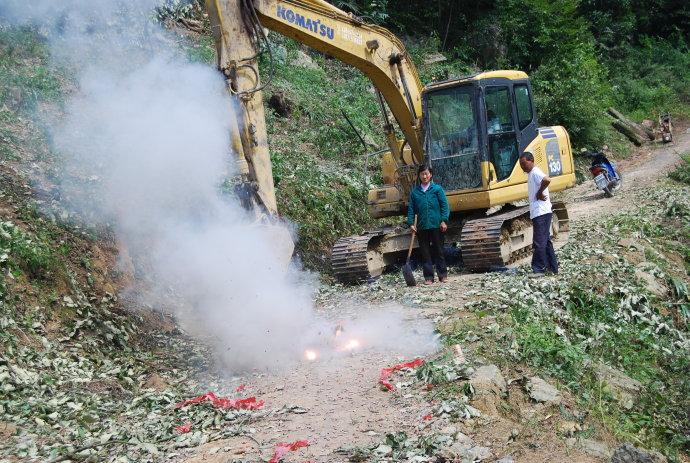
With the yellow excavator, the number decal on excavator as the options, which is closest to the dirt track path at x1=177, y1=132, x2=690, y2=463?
the yellow excavator

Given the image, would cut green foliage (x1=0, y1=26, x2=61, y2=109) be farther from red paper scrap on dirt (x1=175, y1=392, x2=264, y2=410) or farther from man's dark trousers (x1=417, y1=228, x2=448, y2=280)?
red paper scrap on dirt (x1=175, y1=392, x2=264, y2=410)

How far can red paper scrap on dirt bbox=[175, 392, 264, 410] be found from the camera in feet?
20.3

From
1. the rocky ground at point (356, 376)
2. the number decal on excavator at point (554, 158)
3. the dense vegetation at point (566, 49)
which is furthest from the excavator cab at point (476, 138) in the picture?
the dense vegetation at point (566, 49)

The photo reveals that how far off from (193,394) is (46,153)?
4906mm

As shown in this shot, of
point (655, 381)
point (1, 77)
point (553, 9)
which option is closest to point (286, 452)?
point (655, 381)

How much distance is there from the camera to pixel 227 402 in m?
6.25


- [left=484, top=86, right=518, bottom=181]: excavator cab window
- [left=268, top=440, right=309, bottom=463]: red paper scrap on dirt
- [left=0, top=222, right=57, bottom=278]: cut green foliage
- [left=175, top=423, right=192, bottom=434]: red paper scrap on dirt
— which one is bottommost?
[left=268, top=440, right=309, bottom=463]: red paper scrap on dirt

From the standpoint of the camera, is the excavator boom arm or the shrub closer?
the excavator boom arm

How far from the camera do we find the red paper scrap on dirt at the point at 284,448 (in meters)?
4.99

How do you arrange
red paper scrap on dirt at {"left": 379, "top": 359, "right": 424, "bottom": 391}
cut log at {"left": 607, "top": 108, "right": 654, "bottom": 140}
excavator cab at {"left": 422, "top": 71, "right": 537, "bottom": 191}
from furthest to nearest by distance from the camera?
cut log at {"left": 607, "top": 108, "right": 654, "bottom": 140}, excavator cab at {"left": 422, "top": 71, "right": 537, "bottom": 191}, red paper scrap on dirt at {"left": 379, "top": 359, "right": 424, "bottom": 391}

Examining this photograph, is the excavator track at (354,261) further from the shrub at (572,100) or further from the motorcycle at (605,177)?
the shrub at (572,100)

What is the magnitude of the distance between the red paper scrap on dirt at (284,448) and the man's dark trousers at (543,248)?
5.38 metres

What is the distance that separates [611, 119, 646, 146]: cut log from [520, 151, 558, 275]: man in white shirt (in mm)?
18538

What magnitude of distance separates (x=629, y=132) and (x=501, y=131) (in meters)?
17.8
